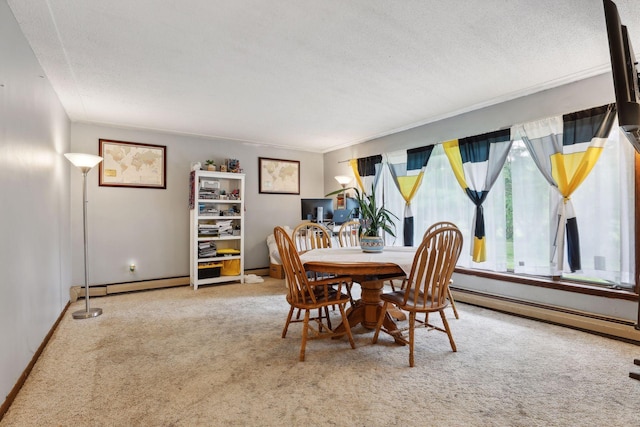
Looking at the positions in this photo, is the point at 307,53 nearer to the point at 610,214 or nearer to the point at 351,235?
the point at 351,235

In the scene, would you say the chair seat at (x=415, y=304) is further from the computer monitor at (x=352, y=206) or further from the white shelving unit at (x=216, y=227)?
the white shelving unit at (x=216, y=227)

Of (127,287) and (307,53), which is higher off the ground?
(307,53)

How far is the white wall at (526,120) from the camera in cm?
290

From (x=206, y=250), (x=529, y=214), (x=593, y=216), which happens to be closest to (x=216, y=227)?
(x=206, y=250)

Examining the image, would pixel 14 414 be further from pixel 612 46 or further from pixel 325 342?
pixel 612 46

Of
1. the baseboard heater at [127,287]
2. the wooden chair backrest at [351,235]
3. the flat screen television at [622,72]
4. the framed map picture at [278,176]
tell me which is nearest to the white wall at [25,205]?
the baseboard heater at [127,287]

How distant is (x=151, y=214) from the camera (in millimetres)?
4828

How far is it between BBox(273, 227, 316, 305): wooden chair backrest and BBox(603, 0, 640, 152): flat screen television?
6.86ft

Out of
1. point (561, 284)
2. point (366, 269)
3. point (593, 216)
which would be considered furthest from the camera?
point (561, 284)

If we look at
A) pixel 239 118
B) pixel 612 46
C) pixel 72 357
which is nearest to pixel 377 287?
pixel 612 46

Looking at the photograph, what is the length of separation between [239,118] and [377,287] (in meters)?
2.90

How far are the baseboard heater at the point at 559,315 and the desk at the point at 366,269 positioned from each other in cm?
129

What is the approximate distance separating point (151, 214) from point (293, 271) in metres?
3.38

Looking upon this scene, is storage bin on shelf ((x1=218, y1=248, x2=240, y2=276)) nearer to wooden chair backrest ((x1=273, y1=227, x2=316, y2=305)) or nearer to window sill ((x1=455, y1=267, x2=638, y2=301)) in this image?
wooden chair backrest ((x1=273, y1=227, x2=316, y2=305))
